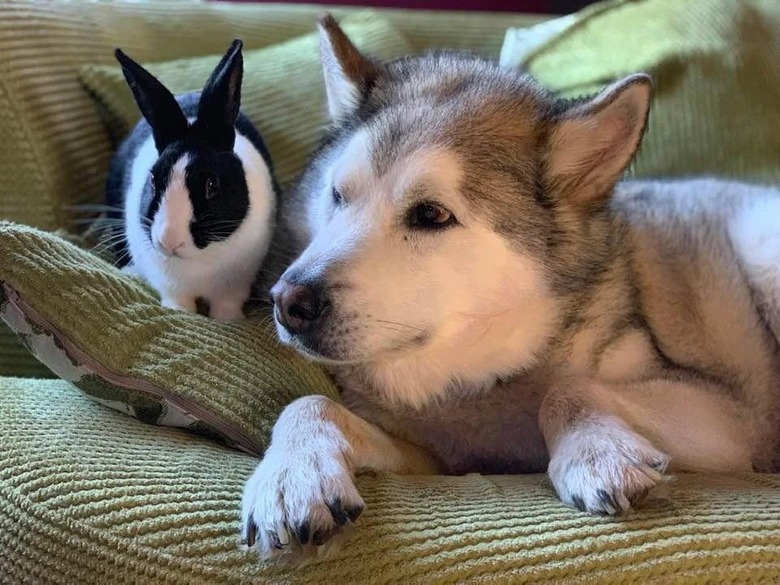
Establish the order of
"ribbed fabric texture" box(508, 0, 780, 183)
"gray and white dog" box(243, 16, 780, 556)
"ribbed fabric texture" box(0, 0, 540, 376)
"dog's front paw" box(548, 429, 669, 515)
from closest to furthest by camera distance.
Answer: "dog's front paw" box(548, 429, 669, 515)
"gray and white dog" box(243, 16, 780, 556)
"ribbed fabric texture" box(0, 0, 540, 376)
"ribbed fabric texture" box(508, 0, 780, 183)

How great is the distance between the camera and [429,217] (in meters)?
1.45

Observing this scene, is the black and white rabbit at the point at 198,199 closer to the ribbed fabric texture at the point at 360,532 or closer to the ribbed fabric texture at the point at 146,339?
the ribbed fabric texture at the point at 146,339

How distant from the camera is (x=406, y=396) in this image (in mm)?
1646

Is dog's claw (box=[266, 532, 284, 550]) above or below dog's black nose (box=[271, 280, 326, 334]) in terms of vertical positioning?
below

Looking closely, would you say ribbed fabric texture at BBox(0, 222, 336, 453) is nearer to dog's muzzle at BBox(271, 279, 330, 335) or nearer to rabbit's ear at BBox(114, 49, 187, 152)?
dog's muzzle at BBox(271, 279, 330, 335)

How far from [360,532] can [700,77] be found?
176 centimetres

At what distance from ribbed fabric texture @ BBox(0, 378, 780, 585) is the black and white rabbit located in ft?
1.50

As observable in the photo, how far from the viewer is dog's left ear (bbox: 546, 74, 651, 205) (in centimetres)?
145

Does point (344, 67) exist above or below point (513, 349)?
above

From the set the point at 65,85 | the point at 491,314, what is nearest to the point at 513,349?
→ the point at 491,314

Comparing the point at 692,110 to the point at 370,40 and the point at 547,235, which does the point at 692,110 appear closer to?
the point at 547,235

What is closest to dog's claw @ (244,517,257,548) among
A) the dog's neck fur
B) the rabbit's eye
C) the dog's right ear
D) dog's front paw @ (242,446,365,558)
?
dog's front paw @ (242,446,365,558)

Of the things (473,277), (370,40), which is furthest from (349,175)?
(370,40)

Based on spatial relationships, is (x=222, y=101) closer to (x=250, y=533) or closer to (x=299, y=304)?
(x=299, y=304)
